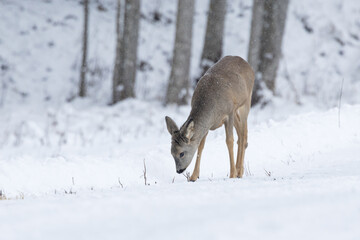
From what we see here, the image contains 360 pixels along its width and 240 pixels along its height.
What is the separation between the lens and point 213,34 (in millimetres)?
13430

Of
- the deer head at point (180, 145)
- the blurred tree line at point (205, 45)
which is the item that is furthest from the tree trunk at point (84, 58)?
the deer head at point (180, 145)

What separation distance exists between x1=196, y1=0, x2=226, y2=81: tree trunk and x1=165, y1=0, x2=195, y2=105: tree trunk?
1.01 metres

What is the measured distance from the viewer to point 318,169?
5.31 m

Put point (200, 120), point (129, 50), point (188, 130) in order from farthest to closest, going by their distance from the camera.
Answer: point (129, 50), point (200, 120), point (188, 130)

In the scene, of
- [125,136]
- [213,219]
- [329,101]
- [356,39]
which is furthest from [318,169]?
[356,39]

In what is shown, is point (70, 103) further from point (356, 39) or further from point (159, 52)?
point (356, 39)

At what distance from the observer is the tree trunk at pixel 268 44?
494 inches

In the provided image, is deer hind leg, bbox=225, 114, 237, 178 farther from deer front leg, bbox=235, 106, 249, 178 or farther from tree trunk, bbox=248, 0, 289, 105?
tree trunk, bbox=248, 0, 289, 105

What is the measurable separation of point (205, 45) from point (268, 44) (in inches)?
73.2

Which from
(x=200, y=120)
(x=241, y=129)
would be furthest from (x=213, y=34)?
(x=200, y=120)

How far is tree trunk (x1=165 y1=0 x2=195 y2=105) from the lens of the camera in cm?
1218

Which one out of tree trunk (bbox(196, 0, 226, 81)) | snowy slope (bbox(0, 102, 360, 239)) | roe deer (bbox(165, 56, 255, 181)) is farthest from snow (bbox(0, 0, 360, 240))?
tree trunk (bbox(196, 0, 226, 81))

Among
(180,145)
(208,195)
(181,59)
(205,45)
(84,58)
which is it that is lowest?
(180,145)

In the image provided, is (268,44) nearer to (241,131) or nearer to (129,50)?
(129,50)
